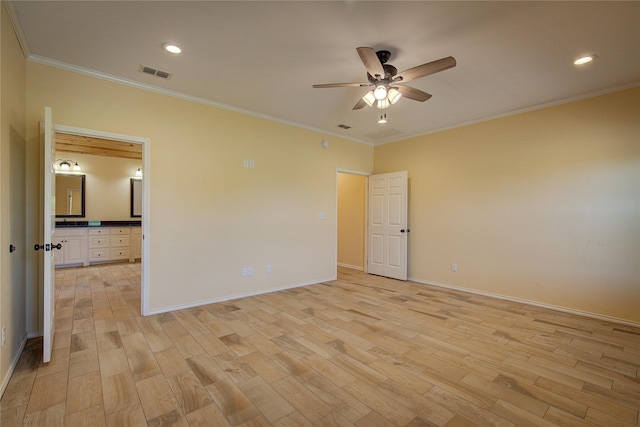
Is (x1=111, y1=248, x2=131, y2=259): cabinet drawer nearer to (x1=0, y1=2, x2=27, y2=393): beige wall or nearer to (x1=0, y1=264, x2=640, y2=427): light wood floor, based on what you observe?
(x1=0, y1=264, x2=640, y2=427): light wood floor

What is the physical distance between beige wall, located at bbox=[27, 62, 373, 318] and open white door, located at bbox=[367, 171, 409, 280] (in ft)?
3.49

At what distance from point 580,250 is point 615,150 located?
1257 mm

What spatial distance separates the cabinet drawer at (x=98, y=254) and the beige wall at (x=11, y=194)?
4.37m

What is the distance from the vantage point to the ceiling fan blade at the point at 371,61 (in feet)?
7.17

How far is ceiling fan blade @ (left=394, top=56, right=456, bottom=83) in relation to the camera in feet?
7.46

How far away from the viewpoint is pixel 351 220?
21.8 ft

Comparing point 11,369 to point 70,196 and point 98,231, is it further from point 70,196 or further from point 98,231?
point 70,196

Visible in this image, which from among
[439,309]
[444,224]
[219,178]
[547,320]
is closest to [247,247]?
[219,178]

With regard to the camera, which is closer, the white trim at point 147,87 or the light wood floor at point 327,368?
the light wood floor at point 327,368

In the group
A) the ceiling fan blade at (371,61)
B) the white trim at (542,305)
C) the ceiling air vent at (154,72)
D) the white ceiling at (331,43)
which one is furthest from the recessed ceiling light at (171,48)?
the white trim at (542,305)

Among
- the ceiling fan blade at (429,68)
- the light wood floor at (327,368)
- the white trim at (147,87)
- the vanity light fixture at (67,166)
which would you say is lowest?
the light wood floor at (327,368)

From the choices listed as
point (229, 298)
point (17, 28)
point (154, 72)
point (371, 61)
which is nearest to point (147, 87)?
point (154, 72)

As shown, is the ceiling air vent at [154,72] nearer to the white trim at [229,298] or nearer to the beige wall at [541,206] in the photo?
the white trim at [229,298]

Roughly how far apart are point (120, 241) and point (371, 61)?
7.09 meters
